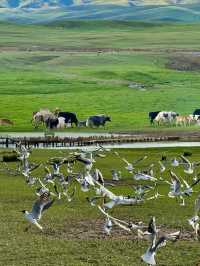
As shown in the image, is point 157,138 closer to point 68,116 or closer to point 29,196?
point 68,116

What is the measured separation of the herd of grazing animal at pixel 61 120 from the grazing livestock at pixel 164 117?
477cm

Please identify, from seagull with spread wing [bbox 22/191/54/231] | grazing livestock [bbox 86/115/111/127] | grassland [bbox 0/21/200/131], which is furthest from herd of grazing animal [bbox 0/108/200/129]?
seagull with spread wing [bbox 22/191/54/231]

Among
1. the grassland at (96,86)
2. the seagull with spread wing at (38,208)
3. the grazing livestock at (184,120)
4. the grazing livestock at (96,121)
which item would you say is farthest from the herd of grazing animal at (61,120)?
the seagull with spread wing at (38,208)

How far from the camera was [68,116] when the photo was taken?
271 feet

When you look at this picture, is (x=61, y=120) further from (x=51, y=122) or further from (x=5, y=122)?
(x=5, y=122)

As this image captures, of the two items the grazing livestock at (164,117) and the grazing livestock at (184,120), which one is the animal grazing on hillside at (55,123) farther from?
the grazing livestock at (184,120)

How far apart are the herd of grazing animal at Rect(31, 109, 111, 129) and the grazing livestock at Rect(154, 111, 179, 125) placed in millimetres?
4766

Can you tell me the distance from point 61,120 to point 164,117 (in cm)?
1033

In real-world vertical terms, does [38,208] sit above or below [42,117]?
above

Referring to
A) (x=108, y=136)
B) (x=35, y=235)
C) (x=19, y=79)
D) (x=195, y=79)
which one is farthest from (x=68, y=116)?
(x=35, y=235)

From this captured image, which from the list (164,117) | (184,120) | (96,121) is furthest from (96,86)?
(184,120)

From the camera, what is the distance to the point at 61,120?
8119 centimetres

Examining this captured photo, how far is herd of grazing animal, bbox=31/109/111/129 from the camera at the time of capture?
8100 cm

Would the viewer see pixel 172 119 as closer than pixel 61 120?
No
